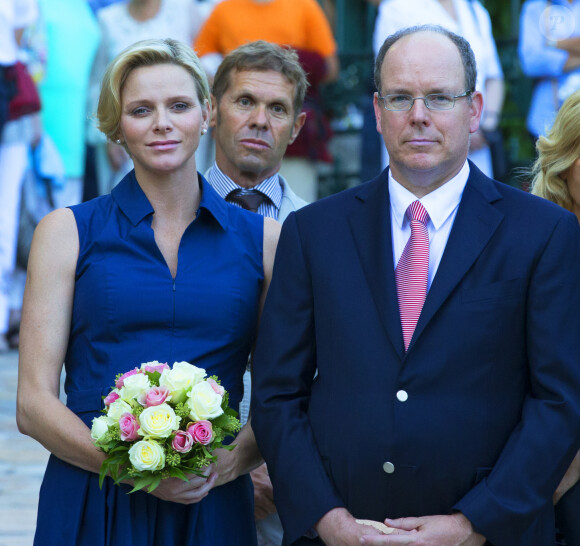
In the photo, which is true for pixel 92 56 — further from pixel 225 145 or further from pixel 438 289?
pixel 438 289

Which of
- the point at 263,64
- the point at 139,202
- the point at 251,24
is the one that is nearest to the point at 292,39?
the point at 251,24

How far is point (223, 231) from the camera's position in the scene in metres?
3.36

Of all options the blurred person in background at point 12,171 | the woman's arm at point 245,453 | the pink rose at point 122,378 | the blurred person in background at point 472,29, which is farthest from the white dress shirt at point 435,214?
the blurred person in background at point 12,171

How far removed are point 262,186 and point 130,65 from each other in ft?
2.81

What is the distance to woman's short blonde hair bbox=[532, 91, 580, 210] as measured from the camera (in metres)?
3.63

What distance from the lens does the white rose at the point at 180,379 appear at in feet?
9.56

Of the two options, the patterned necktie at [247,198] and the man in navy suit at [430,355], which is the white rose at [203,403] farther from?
the patterned necktie at [247,198]

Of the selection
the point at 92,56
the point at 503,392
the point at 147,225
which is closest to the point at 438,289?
the point at 503,392

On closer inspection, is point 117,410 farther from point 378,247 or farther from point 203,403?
point 378,247

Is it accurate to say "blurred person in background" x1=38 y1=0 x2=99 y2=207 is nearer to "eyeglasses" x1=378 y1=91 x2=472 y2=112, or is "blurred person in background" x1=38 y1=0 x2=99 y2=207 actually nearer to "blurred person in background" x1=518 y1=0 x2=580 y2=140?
"blurred person in background" x1=518 y1=0 x2=580 y2=140

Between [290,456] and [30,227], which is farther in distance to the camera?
[30,227]

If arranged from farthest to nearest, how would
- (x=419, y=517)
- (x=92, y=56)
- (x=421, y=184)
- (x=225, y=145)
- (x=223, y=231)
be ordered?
(x=92, y=56) → (x=225, y=145) → (x=223, y=231) → (x=421, y=184) → (x=419, y=517)

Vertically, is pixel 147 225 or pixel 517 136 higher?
pixel 147 225

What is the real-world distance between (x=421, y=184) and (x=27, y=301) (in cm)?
122
